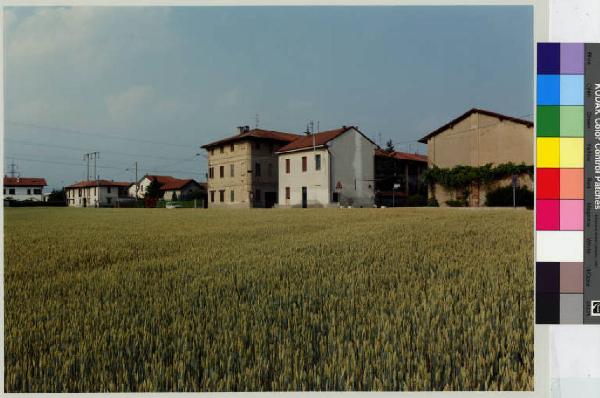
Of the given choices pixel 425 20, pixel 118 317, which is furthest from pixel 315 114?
pixel 118 317

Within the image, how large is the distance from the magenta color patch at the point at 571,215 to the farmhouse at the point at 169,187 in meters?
2.51

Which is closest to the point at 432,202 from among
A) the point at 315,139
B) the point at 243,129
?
the point at 315,139

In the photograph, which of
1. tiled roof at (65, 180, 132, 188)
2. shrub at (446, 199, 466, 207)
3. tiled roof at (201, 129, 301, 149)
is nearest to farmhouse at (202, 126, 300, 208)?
tiled roof at (201, 129, 301, 149)

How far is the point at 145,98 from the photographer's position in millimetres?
2760

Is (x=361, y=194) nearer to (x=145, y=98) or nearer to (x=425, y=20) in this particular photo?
(x=425, y=20)

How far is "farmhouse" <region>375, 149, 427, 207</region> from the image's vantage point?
3.02 metres

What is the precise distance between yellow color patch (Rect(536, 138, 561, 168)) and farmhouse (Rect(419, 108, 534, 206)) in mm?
70

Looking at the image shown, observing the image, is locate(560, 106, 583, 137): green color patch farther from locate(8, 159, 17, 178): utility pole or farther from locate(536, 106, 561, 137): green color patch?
locate(8, 159, 17, 178): utility pole

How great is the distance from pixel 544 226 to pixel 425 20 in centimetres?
148

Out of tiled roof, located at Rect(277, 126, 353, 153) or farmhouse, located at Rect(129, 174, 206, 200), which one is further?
farmhouse, located at Rect(129, 174, 206, 200)

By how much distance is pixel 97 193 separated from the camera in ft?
10.2

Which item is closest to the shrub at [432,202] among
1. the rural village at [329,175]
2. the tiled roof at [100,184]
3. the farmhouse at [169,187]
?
the rural village at [329,175]

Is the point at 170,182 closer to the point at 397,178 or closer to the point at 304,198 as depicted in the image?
the point at 304,198

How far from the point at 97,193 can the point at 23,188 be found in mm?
541
